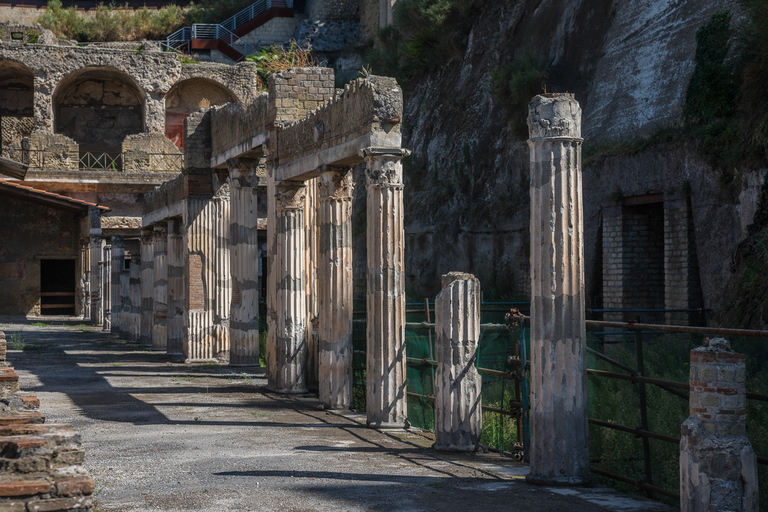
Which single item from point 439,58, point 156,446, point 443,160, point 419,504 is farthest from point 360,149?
point 439,58

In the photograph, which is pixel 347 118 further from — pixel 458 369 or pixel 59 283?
pixel 59 283

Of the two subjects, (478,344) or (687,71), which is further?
(687,71)

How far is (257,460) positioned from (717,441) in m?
3.78

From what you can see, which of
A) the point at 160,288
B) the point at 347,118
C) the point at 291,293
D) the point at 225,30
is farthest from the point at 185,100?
the point at 347,118

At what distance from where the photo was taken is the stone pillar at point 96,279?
26531 mm

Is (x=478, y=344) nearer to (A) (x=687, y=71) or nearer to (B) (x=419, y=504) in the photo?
(B) (x=419, y=504)

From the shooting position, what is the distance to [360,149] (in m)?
8.89

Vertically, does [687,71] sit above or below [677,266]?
above

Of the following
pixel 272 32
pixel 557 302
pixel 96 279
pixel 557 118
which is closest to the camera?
pixel 557 302

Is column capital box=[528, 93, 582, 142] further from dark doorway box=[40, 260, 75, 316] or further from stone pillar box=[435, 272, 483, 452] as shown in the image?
dark doorway box=[40, 260, 75, 316]

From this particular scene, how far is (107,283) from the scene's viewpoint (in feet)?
86.2

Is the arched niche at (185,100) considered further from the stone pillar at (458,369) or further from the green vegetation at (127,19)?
the stone pillar at (458,369)

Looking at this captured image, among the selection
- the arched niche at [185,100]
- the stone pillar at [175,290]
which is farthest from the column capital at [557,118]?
the arched niche at [185,100]

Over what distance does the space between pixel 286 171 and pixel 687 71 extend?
8687 millimetres
